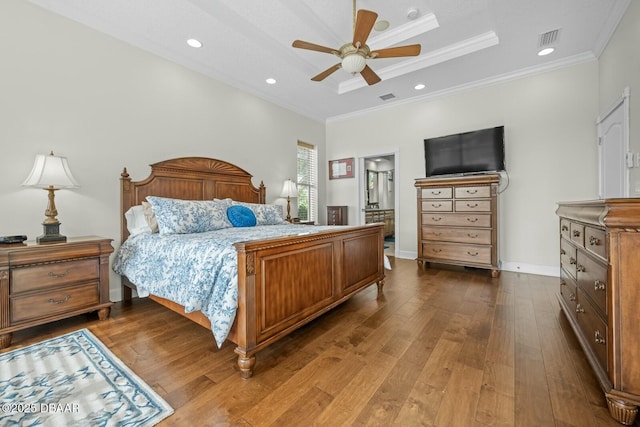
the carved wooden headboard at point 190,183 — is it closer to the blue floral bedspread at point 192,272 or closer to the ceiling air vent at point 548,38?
the blue floral bedspread at point 192,272

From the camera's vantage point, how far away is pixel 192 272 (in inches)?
74.8

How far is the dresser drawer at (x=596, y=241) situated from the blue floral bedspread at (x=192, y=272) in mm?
2002

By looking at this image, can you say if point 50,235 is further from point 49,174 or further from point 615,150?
point 615,150

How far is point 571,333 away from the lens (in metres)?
2.09

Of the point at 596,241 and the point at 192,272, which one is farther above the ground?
the point at 596,241

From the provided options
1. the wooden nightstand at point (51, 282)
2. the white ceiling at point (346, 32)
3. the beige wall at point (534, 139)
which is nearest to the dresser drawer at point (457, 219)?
the beige wall at point (534, 139)

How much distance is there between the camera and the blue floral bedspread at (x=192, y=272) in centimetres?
165

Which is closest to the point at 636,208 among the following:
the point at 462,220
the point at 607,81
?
the point at 462,220

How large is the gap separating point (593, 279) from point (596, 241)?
249 mm

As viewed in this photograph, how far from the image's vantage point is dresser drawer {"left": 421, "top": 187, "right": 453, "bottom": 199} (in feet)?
13.2

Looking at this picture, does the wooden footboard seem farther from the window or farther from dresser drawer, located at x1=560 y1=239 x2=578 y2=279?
the window

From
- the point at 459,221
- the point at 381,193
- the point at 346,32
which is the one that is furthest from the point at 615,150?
the point at 381,193

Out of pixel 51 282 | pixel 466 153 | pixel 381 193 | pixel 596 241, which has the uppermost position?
pixel 466 153

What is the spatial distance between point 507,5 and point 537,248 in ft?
10.3
